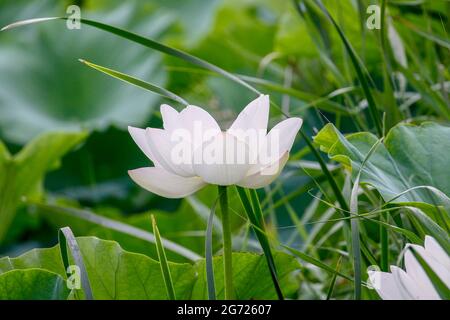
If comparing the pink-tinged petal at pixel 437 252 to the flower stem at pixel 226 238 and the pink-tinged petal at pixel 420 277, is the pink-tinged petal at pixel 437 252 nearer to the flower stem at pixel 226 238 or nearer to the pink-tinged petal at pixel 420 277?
the pink-tinged petal at pixel 420 277

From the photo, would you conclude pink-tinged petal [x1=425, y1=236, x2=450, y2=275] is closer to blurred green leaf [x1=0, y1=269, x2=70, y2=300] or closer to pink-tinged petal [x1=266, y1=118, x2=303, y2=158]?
pink-tinged petal [x1=266, y1=118, x2=303, y2=158]

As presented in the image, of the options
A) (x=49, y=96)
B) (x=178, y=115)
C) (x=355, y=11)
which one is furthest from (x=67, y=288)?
(x=49, y=96)

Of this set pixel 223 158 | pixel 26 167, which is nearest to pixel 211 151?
pixel 223 158

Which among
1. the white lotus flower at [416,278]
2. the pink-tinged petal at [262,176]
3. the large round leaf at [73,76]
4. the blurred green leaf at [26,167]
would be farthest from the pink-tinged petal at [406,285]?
the large round leaf at [73,76]

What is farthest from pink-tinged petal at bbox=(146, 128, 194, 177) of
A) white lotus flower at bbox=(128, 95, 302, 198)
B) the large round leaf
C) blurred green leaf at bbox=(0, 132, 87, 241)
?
the large round leaf

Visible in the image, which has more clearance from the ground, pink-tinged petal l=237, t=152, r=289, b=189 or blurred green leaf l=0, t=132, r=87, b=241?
pink-tinged petal l=237, t=152, r=289, b=189

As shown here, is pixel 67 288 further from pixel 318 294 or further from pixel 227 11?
pixel 227 11

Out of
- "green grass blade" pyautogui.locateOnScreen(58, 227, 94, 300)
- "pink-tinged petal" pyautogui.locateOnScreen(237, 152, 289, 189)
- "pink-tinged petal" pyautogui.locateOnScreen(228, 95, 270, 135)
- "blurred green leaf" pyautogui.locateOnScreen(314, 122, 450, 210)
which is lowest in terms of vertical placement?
"green grass blade" pyautogui.locateOnScreen(58, 227, 94, 300)
